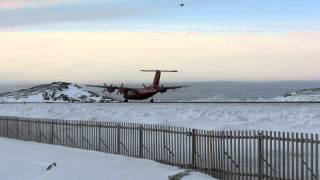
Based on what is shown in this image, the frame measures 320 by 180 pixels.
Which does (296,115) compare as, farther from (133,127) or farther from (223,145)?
(223,145)

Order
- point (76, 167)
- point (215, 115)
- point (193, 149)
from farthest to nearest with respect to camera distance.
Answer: point (215, 115)
point (76, 167)
point (193, 149)

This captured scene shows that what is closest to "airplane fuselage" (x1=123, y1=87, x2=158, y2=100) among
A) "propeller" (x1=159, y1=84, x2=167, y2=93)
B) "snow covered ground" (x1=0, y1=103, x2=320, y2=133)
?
"propeller" (x1=159, y1=84, x2=167, y2=93)

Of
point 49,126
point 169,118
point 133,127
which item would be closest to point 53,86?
point 169,118

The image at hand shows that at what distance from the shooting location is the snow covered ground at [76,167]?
1708 cm

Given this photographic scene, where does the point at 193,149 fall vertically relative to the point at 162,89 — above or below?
below

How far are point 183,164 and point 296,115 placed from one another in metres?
17.0

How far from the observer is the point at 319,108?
3684 centimetres

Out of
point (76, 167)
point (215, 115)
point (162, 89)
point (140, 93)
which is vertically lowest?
point (76, 167)

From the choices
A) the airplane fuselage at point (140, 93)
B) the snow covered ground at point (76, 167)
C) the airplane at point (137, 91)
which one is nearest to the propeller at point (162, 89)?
the airplane at point (137, 91)

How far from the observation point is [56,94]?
10500 centimetres

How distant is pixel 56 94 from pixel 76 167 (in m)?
87.5

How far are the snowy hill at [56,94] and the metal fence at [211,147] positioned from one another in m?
69.2

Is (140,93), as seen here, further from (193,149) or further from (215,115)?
(193,149)

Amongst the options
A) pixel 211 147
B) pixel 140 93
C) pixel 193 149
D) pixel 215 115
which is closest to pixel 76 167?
pixel 193 149
